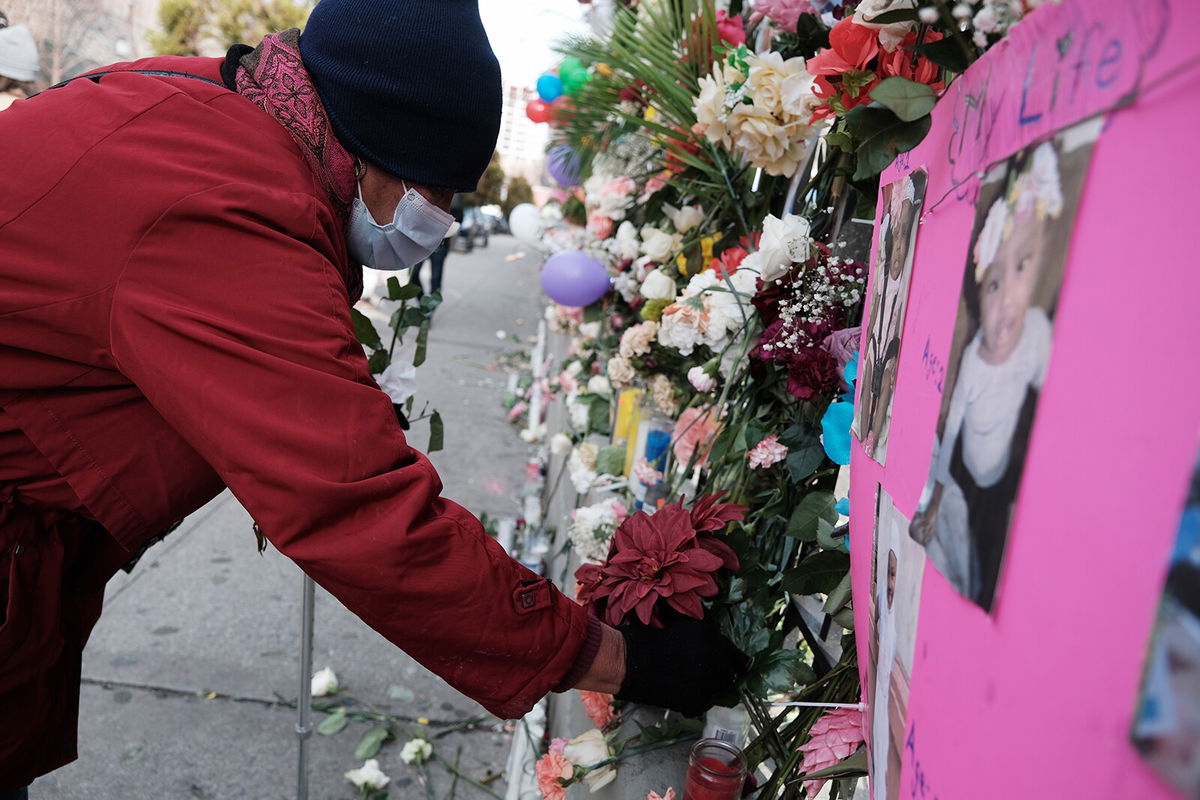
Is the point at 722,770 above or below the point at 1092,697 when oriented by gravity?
below

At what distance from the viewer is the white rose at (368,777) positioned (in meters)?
2.56

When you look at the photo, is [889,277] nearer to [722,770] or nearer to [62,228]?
[722,770]

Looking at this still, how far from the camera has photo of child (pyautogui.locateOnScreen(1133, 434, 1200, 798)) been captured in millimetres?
377

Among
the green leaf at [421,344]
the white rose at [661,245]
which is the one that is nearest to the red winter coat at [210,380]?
the green leaf at [421,344]

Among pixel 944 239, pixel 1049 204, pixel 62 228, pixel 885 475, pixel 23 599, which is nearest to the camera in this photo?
pixel 1049 204

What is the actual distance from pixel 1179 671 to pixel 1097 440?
0.40 feet

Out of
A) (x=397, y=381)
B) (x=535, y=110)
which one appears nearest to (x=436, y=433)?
(x=397, y=381)

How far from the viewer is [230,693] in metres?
2.96

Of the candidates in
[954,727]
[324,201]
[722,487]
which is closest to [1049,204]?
[954,727]

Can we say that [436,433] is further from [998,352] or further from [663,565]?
[998,352]

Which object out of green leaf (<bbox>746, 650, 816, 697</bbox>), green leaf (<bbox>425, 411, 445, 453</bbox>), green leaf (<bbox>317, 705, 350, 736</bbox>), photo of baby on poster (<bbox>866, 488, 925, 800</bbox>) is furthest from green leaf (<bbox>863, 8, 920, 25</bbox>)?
green leaf (<bbox>317, 705, 350, 736</bbox>)

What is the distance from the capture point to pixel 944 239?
771mm

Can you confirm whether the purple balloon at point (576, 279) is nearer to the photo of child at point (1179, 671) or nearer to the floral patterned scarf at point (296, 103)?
the floral patterned scarf at point (296, 103)

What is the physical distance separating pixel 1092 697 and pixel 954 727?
204 mm
